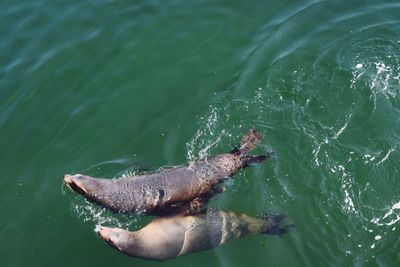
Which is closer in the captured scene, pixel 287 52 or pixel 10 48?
pixel 287 52

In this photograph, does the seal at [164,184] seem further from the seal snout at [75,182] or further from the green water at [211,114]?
the green water at [211,114]

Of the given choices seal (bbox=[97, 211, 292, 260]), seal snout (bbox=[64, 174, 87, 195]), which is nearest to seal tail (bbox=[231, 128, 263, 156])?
seal (bbox=[97, 211, 292, 260])

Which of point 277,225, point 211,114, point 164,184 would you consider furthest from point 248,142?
point 164,184

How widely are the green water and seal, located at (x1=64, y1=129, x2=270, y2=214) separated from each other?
0.90 feet

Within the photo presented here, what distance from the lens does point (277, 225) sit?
7840 mm

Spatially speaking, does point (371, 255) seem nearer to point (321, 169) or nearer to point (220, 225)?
point (321, 169)

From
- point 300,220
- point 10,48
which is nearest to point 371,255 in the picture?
point 300,220

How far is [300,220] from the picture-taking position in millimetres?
7852

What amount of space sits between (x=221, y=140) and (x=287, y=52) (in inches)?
108

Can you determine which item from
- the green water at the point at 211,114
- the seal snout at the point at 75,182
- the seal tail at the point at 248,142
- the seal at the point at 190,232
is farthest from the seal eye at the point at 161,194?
the seal tail at the point at 248,142

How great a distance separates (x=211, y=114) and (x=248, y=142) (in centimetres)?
102

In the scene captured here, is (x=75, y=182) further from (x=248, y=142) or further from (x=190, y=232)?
(x=248, y=142)

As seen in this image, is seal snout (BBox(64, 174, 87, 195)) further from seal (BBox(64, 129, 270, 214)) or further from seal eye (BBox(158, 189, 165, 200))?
seal eye (BBox(158, 189, 165, 200))

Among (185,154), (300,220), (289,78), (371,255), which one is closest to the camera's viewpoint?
(371,255)
